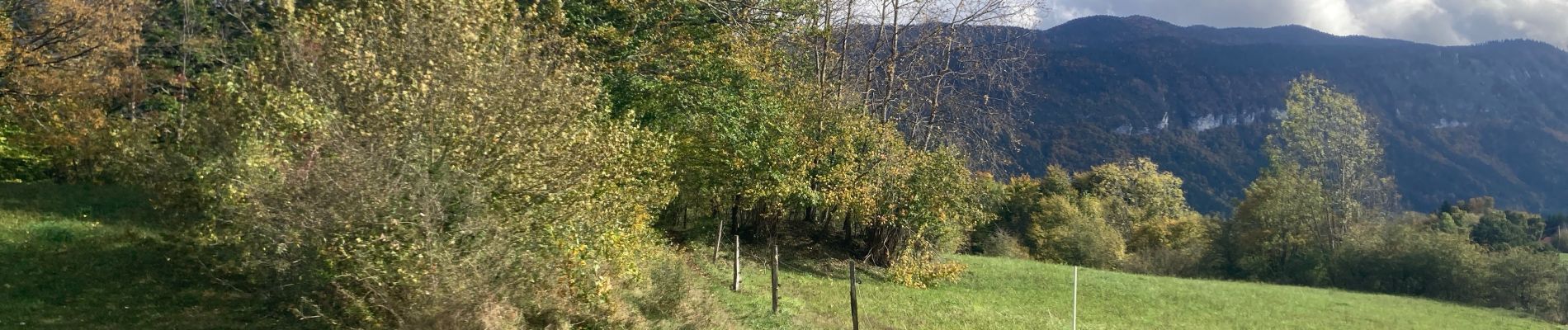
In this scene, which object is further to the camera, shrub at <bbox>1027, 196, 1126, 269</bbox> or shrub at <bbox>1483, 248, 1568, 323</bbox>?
shrub at <bbox>1027, 196, 1126, 269</bbox>

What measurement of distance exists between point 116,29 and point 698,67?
19.2m

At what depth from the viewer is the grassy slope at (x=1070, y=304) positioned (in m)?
17.2

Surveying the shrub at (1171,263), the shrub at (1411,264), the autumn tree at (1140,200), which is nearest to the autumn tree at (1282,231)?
the shrub at (1171,263)

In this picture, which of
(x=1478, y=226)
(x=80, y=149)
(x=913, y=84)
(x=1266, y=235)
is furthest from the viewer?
(x=1478, y=226)

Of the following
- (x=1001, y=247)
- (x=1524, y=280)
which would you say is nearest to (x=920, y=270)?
(x=1001, y=247)

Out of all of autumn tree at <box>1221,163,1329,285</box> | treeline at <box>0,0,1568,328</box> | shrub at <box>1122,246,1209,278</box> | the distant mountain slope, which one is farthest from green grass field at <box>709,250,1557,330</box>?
the distant mountain slope

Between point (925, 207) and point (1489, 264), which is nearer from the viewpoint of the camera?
point (925, 207)

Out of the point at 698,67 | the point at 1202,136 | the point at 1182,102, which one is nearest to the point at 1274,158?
the point at 698,67

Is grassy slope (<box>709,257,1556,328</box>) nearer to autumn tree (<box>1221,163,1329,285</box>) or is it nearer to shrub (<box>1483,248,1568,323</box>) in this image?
shrub (<box>1483,248,1568,323</box>)

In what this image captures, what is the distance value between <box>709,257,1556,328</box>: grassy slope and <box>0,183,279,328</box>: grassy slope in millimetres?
6930

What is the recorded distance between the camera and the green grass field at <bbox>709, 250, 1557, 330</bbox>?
17.2 metres

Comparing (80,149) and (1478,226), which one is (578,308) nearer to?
(80,149)

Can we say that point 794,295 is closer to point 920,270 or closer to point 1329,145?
point 920,270

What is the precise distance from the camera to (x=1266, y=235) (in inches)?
1945
